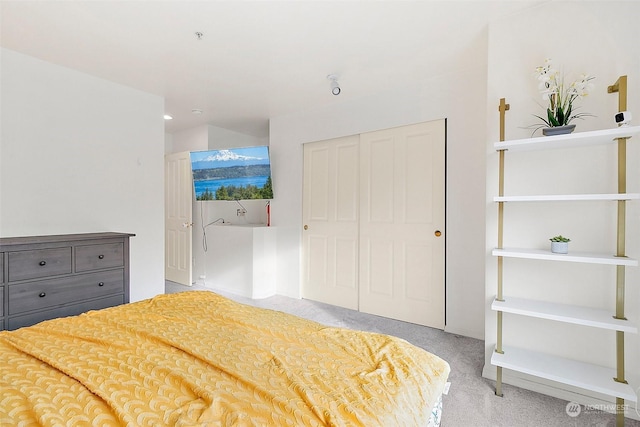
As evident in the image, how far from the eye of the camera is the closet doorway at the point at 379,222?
2990mm

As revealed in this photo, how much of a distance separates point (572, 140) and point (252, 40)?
7.28 ft

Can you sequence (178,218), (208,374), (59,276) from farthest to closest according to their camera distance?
(178,218) → (59,276) → (208,374)

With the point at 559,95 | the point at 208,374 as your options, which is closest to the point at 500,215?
the point at 559,95

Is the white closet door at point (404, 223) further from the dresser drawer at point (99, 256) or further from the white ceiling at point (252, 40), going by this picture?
the dresser drawer at point (99, 256)

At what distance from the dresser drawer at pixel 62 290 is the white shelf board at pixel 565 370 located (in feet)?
9.68

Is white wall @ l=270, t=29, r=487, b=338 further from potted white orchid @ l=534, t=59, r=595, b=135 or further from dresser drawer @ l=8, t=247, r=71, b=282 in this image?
dresser drawer @ l=8, t=247, r=71, b=282

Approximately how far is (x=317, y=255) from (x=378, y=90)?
6.76 feet

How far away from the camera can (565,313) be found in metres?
1.70

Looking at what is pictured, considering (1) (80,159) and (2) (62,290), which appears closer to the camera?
(2) (62,290)

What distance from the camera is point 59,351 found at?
111 centimetres

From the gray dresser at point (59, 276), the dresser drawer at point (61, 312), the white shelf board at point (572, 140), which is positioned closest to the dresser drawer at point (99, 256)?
the gray dresser at point (59, 276)

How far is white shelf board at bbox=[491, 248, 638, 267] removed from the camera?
1.53m

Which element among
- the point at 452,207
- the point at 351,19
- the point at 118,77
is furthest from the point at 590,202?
the point at 118,77

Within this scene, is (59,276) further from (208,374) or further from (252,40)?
(252,40)
